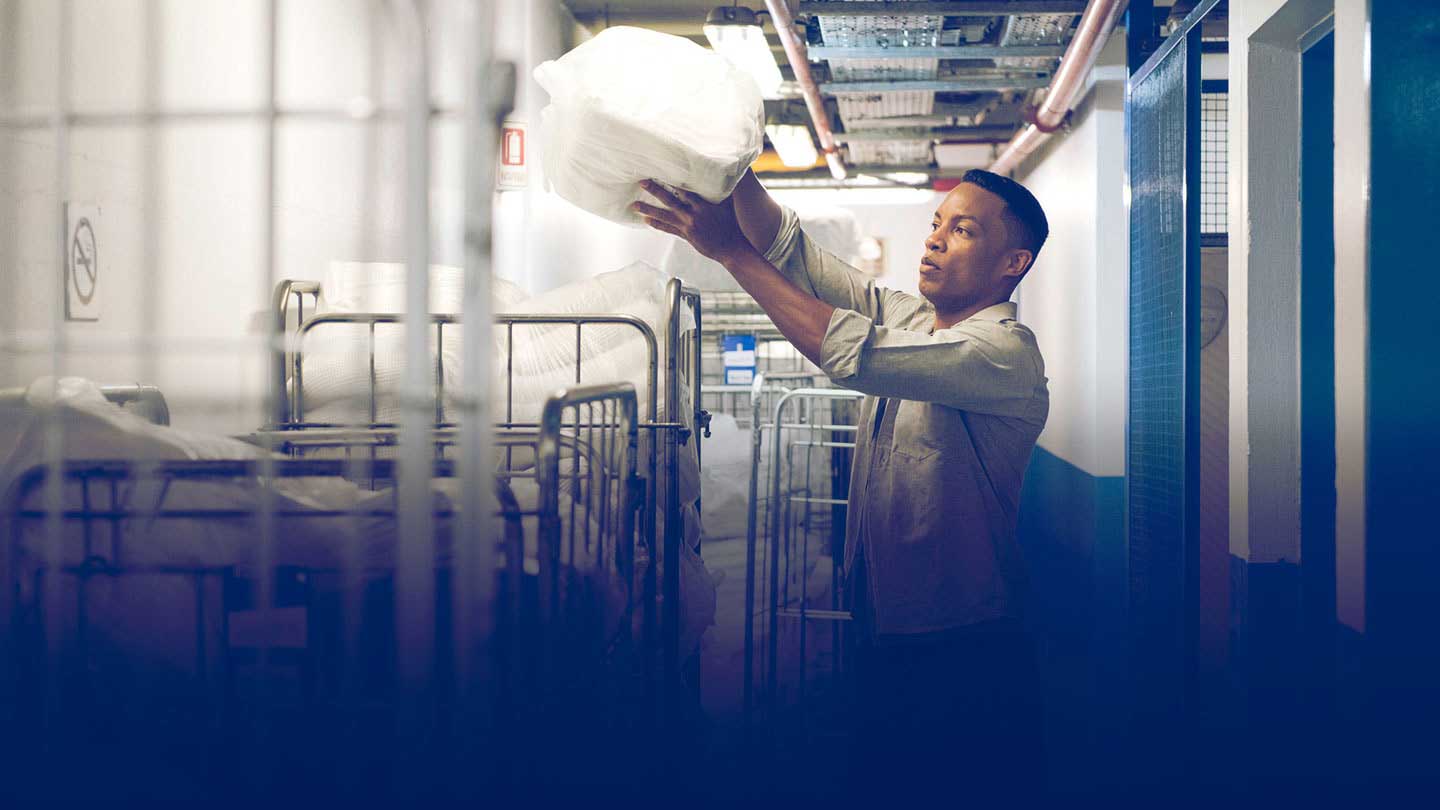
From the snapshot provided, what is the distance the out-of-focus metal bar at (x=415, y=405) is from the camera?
0.91m

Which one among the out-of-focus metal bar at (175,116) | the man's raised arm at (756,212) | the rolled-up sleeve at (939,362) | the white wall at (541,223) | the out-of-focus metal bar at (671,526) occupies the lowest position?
the out-of-focus metal bar at (671,526)

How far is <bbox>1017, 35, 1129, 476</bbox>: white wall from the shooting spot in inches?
192

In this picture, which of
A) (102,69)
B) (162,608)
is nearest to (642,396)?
(102,69)

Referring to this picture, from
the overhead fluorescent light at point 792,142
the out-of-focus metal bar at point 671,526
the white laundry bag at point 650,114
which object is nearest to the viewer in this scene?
the white laundry bag at point 650,114

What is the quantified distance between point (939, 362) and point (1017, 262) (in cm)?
36

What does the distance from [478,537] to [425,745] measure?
20 centimetres

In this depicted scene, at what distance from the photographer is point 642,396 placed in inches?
96.6

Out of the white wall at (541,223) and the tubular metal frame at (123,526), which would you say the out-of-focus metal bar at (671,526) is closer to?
the tubular metal frame at (123,526)

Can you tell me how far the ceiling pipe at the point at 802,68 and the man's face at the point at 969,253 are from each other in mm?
1789

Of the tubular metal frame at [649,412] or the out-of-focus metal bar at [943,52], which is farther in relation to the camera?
the out-of-focus metal bar at [943,52]

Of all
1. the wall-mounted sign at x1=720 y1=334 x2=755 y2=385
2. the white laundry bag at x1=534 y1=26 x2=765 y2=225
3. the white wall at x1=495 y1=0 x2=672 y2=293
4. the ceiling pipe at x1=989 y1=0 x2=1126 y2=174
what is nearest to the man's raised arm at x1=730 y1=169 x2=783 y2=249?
the white laundry bag at x1=534 y1=26 x2=765 y2=225

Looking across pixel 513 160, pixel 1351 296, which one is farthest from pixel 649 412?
pixel 513 160

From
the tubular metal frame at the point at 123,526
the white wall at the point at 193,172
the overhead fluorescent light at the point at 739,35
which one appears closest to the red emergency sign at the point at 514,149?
the overhead fluorescent light at the point at 739,35

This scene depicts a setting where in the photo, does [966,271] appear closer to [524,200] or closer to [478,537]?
[478,537]
